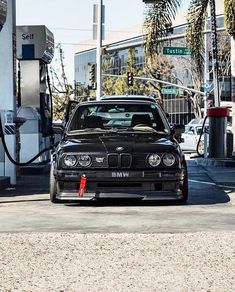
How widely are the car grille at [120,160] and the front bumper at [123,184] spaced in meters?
0.09

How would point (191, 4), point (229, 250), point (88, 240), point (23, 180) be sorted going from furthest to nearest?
point (191, 4) < point (23, 180) < point (88, 240) < point (229, 250)

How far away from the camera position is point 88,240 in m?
7.00

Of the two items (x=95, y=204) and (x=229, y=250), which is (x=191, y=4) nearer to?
(x=95, y=204)

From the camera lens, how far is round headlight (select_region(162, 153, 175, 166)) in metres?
9.38

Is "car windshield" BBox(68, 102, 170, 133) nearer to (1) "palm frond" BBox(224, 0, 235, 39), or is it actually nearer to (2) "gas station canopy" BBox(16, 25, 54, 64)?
(2) "gas station canopy" BBox(16, 25, 54, 64)

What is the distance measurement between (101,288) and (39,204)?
4.85 m

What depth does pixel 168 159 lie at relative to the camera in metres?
9.39

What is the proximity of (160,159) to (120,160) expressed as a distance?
585 millimetres

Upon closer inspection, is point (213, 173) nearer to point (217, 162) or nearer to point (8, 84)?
point (217, 162)

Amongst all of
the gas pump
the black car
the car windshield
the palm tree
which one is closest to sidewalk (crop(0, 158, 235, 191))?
the gas pump

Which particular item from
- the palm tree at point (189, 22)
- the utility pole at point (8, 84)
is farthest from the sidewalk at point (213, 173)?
the palm tree at point (189, 22)

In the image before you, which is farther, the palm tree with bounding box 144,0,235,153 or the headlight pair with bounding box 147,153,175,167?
the palm tree with bounding box 144,0,235,153

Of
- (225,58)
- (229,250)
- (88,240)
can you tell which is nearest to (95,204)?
(88,240)

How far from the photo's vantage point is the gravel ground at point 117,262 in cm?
530
